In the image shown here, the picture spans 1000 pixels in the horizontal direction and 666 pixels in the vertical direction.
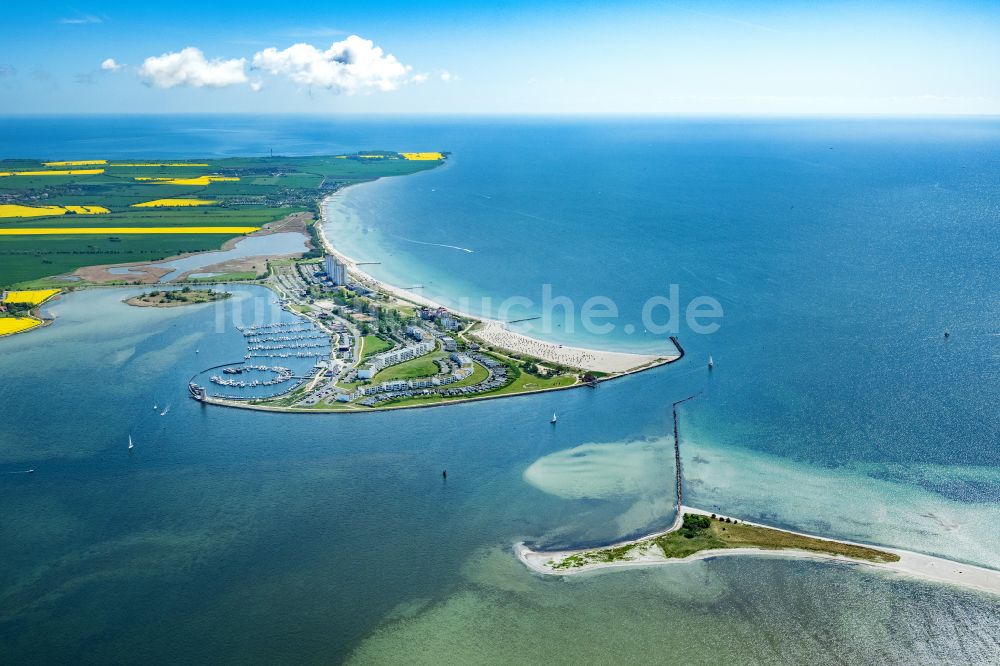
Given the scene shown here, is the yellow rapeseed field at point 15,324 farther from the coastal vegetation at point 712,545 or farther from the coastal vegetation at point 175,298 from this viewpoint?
the coastal vegetation at point 712,545

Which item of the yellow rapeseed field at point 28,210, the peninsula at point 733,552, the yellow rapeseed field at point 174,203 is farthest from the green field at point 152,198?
the peninsula at point 733,552

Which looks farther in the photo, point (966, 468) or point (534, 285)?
point (534, 285)

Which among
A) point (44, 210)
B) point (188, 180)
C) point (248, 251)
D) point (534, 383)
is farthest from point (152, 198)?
point (534, 383)

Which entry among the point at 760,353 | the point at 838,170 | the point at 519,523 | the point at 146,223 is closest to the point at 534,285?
the point at 760,353

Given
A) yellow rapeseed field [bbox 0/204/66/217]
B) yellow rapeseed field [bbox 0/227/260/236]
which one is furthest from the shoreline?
yellow rapeseed field [bbox 0/204/66/217]

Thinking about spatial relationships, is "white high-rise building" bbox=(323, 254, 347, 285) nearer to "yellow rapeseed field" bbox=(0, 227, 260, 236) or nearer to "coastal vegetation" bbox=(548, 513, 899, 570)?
"yellow rapeseed field" bbox=(0, 227, 260, 236)

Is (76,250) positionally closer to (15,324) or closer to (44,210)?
(15,324)

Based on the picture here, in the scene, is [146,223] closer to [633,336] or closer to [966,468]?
[633,336]
